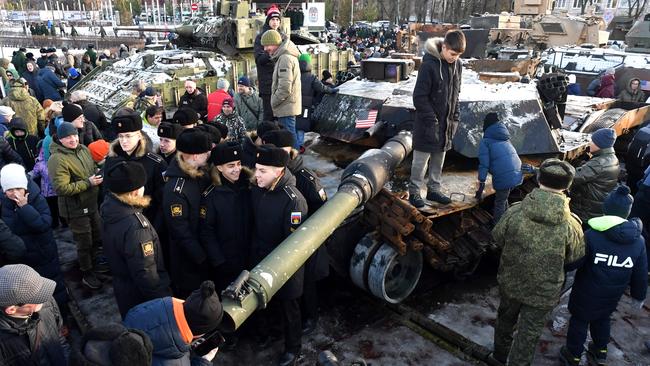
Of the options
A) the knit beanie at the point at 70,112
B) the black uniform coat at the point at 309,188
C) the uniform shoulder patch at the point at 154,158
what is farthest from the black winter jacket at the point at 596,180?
the knit beanie at the point at 70,112

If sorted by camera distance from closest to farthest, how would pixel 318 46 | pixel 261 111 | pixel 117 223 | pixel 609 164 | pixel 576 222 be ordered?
1. pixel 117 223
2. pixel 576 222
3. pixel 609 164
4. pixel 261 111
5. pixel 318 46

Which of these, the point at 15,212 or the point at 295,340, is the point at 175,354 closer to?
the point at 295,340

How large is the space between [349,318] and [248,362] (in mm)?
1175

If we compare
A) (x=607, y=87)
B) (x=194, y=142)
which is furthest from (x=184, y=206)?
(x=607, y=87)

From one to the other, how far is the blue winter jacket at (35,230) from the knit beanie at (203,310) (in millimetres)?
2497

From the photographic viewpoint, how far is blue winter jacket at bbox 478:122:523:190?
500cm

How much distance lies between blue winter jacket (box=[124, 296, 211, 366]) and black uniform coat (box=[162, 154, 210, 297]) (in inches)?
55.1

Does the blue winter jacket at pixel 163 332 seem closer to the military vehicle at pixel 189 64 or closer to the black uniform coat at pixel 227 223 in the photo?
the black uniform coat at pixel 227 223

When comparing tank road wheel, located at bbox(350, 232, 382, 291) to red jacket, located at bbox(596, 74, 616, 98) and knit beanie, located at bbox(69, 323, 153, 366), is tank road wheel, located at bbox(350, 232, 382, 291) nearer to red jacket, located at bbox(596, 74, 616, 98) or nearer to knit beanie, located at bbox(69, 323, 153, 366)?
knit beanie, located at bbox(69, 323, 153, 366)

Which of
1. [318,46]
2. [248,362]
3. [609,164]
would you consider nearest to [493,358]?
[248,362]

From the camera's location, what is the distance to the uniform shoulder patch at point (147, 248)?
346 cm

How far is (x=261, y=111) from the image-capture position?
7.41m

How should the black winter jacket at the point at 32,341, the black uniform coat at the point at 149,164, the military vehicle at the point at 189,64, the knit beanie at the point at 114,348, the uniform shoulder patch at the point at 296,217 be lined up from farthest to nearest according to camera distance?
the military vehicle at the point at 189,64 → the black uniform coat at the point at 149,164 → the uniform shoulder patch at the point at 296,217 → the black winter jacket at the point at 32,341 → the knit beanie at the point at 114,348

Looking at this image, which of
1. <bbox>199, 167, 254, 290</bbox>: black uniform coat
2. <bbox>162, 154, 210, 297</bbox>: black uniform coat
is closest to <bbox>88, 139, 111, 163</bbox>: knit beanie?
<bbox>162, 154, 210, 297</bbox>: black uniform coat
